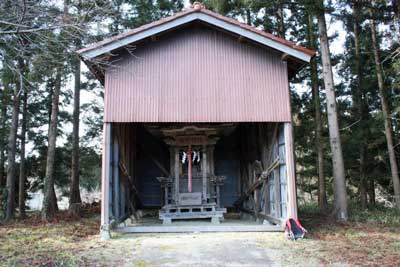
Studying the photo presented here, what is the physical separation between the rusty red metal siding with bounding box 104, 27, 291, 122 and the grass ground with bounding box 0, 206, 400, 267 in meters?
2.95

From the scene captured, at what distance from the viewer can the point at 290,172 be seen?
930 centimetres

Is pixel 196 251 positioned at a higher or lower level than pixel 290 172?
lower

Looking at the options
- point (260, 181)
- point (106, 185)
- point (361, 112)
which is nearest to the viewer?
point (106, 185)

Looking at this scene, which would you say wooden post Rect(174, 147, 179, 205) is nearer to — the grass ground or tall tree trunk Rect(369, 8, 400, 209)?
the grass ground

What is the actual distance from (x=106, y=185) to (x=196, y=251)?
291 cm

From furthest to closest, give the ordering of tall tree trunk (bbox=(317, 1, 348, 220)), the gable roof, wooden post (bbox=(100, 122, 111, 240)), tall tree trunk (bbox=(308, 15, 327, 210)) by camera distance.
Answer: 1. tall tree trunk (bbox=(308, 15, 327, 210))
2. tall tree trunk (bbox=(317, 1, 348, 220))
3. the gable roof
4. wooden post (bbox=(100, 122, 111, 240))

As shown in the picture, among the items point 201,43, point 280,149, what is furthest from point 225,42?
point 280,149

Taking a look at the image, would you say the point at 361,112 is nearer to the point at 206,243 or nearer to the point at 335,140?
the point at 335,140

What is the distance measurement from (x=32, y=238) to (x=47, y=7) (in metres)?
5.55

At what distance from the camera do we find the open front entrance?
9.95m

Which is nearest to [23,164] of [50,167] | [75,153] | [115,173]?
[75,153]

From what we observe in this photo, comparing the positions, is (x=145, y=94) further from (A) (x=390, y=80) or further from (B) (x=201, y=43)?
(A) (x=390, y=80)

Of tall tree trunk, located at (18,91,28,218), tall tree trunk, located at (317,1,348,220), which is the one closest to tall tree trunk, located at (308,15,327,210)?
tall tree trunk, located at (317,1,348,220)

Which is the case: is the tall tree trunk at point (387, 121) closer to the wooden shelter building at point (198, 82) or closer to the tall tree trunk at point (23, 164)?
the wooden shelter building at point (198, 82)
